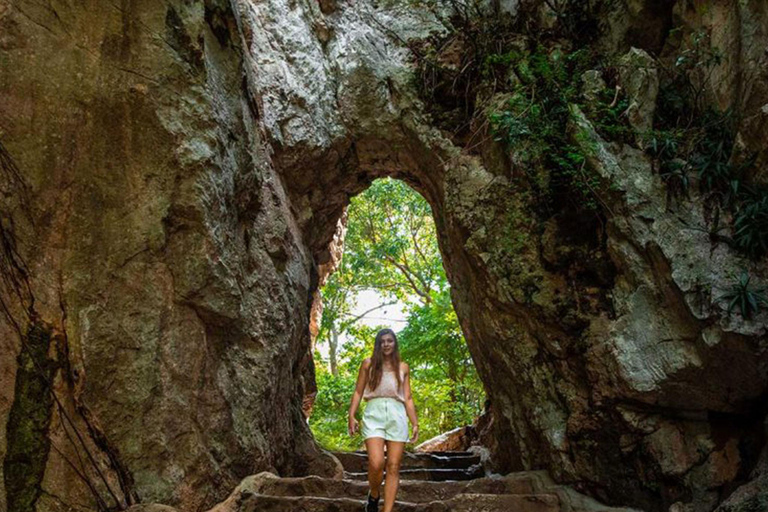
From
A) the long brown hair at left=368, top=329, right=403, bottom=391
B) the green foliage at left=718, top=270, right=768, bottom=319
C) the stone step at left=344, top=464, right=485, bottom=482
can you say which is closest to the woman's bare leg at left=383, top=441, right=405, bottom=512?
the long brown hair at left=368, top=329, right=403, bottom=391

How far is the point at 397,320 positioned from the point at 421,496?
31.5 feet

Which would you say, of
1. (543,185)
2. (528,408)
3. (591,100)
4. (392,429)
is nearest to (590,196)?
(543,185)

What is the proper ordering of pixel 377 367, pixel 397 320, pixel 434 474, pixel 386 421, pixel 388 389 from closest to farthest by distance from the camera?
pixel 386 421 < pixel 388 389 < pixel 377 367 < pixel 434 474 < pixel 397 320

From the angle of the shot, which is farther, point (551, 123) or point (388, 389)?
point (551, 123)

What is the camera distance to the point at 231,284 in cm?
458

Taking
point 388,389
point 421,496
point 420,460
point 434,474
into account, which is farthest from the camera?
point 420,460

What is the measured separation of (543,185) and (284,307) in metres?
2.98

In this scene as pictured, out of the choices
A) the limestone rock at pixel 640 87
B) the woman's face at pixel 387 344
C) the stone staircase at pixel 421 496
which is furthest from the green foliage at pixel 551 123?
the stone staircase at pixel 421 496

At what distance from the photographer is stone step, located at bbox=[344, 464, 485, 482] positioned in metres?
6.49

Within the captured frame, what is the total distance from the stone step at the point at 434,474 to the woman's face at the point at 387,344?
2692 millimetres

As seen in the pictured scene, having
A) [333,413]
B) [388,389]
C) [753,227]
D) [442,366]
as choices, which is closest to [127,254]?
[388,389]

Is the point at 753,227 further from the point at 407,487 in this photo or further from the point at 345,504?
the point at 345,504

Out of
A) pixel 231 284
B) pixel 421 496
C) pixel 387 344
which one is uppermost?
pixel 231 284

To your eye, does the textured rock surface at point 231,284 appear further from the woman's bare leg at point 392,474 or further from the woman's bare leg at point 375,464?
the woman's bare leg at point 392,474
